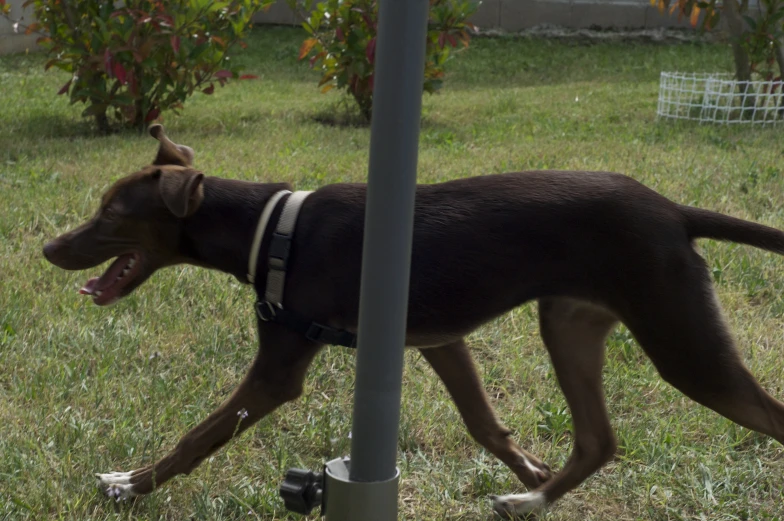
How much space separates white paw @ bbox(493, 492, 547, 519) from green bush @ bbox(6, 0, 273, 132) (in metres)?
6.03

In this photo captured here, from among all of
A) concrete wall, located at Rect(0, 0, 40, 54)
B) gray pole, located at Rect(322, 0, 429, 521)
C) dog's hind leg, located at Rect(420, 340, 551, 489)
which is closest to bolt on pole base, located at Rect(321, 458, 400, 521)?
gray pole, located at Rect(322, 0, 429, 521)

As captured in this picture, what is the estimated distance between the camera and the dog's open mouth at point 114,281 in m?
2.87

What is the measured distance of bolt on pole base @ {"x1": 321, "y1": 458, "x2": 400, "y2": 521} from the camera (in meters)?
1.86

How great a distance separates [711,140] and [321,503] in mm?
6612

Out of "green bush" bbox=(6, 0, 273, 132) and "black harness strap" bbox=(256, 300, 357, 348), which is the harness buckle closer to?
"black harness strap" bbox=(256, 300, 357, 348)

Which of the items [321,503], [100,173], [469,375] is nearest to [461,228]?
[469,375]

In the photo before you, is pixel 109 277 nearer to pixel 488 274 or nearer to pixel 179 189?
pixel 179 189

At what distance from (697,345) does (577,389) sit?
0.52 metres

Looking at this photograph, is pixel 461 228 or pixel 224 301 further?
pixel 224 301

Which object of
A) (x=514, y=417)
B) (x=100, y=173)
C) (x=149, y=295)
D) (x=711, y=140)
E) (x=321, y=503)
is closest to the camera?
(x=321, y=503)

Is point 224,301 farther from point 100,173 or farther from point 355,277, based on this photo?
point 100,173

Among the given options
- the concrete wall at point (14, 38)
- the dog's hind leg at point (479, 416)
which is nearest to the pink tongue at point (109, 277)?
the dog's hind leg at point (479, 416)

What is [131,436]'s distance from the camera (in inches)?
119

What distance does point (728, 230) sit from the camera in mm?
2568
